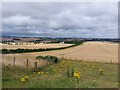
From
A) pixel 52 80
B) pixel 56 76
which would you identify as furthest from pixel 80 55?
pixel 52 80

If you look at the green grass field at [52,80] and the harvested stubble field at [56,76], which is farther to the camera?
the harvested stubble field at [56,76]

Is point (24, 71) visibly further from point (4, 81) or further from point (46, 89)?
point (46, 89)

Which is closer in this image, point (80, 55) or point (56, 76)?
point (56, 76)

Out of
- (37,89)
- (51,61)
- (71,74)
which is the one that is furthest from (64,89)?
(51,61)

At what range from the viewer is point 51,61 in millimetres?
23047

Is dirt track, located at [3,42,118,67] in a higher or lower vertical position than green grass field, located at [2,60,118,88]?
lower

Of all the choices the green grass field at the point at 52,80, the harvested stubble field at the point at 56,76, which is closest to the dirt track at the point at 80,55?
the harvested stubble field at the point at 56,76

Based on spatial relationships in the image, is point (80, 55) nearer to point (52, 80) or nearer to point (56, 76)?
point (56, 76)

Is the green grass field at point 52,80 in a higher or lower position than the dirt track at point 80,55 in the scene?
higher

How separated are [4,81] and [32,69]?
4.96m

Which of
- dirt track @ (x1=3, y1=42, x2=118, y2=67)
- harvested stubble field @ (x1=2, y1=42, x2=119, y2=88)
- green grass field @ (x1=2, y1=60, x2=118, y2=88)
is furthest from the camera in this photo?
dirt track @ (x1=3, y1=42, x2=118, y2=67)

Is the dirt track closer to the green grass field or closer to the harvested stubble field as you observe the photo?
the harvested stubble field

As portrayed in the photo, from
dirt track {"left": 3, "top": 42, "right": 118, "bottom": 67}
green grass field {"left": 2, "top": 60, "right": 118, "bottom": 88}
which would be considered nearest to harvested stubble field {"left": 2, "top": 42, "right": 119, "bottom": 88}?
green grass field {"left": 2, "top": 60, "right": 118, "bottom": 88}

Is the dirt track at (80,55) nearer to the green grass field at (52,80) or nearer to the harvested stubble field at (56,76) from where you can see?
the harvested stubble field at (56,76)
